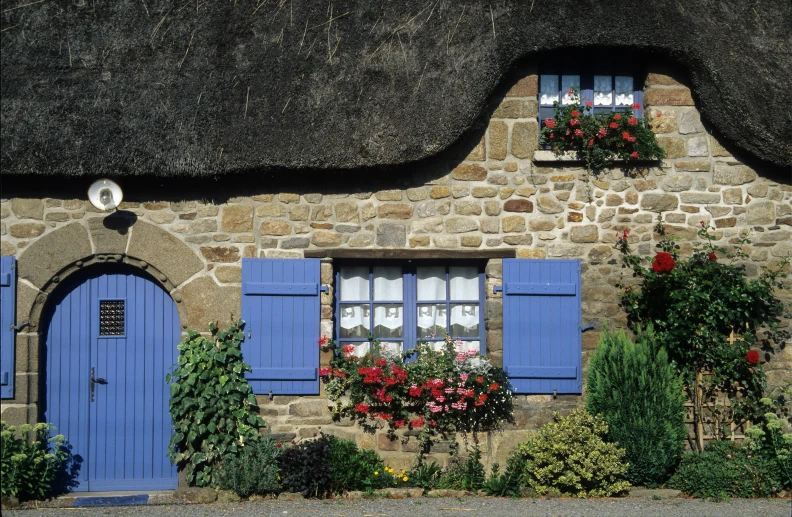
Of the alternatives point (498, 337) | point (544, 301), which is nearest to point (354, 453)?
point (498, 337)

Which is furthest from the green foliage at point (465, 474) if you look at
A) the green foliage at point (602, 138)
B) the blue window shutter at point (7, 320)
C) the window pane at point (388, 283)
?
the blue window shutter at point (7, 320)

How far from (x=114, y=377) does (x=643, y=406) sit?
4321mm

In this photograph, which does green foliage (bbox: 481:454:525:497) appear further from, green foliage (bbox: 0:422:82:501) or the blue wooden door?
green foliage (bbox: 0:422:82:501)

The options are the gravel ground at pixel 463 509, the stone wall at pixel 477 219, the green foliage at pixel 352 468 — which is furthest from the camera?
the stone wall at pixel 477 219

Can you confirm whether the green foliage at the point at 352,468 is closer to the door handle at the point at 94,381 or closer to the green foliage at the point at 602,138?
the door handle at the point at 94,381

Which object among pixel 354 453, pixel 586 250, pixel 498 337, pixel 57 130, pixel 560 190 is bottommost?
pixel 354 453

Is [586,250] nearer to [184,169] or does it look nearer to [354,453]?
[354,453]

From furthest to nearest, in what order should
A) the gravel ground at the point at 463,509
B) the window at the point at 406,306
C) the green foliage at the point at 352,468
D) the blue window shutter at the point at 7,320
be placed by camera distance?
the window at the point at 406,306
the blue window shutter at the point at 7,320
the green foliage at the point at 352,468
the gravel ground at the point at 463,509

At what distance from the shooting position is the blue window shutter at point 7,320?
6676mm

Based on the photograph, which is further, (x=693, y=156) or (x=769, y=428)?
(x=693, y=156)

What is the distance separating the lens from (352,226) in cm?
700

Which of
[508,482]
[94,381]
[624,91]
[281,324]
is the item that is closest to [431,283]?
[281,324]

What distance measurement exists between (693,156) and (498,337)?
7.46 ft

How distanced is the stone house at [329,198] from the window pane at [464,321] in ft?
0.06
